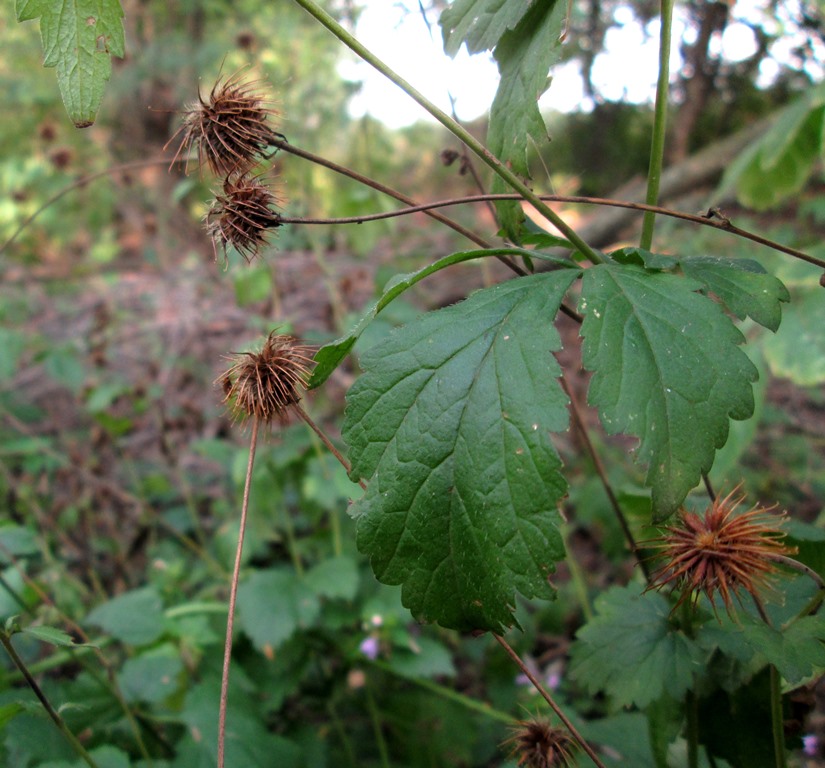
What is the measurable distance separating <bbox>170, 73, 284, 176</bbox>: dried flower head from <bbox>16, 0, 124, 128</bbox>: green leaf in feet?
0.48

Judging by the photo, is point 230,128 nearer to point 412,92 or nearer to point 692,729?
point 412,92

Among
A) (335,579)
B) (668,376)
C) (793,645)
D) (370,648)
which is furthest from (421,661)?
(668,376)

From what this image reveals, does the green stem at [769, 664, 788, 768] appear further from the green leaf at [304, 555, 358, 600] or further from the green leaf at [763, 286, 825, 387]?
the green leaf at [763, 286, 825, 387]

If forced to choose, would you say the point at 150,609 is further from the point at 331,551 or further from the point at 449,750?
the point at 449,750

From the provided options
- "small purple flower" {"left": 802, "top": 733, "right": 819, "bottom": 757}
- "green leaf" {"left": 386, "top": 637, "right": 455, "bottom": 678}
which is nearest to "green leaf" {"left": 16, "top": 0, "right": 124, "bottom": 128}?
"green leaf" {"left": 386, "top": 637, "right": 455, "bottom": 678}

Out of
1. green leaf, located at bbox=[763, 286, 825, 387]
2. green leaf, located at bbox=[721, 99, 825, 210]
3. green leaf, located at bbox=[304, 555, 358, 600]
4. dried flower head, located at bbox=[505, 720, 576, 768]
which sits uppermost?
green leaf, located at bbox=[721, 99, 825, 210]

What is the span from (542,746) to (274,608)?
0.96 meters

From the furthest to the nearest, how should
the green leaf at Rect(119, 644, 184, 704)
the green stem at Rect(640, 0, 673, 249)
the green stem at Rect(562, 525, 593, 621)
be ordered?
1. the green stem at Rect(562, 525, 593, 621)
2. the green leaf at Rect(119, 644, 184, 704)
3. the green stem at Rect(640, 0, 673, 249)

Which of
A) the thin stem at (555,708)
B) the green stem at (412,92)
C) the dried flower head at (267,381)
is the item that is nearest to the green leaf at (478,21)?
the green stem at (412,92)

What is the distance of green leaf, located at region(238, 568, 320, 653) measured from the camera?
1712 millimetres

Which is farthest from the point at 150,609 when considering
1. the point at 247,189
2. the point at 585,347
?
the point at 585,347

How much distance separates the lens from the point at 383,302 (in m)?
0.81

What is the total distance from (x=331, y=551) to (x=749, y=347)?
5.06 feet

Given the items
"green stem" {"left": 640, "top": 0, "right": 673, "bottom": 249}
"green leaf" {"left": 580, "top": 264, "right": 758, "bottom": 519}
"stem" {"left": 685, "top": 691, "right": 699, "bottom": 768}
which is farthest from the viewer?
"stem" {"left": 685, "top": 691, "right": 699, "bottom": 768}
